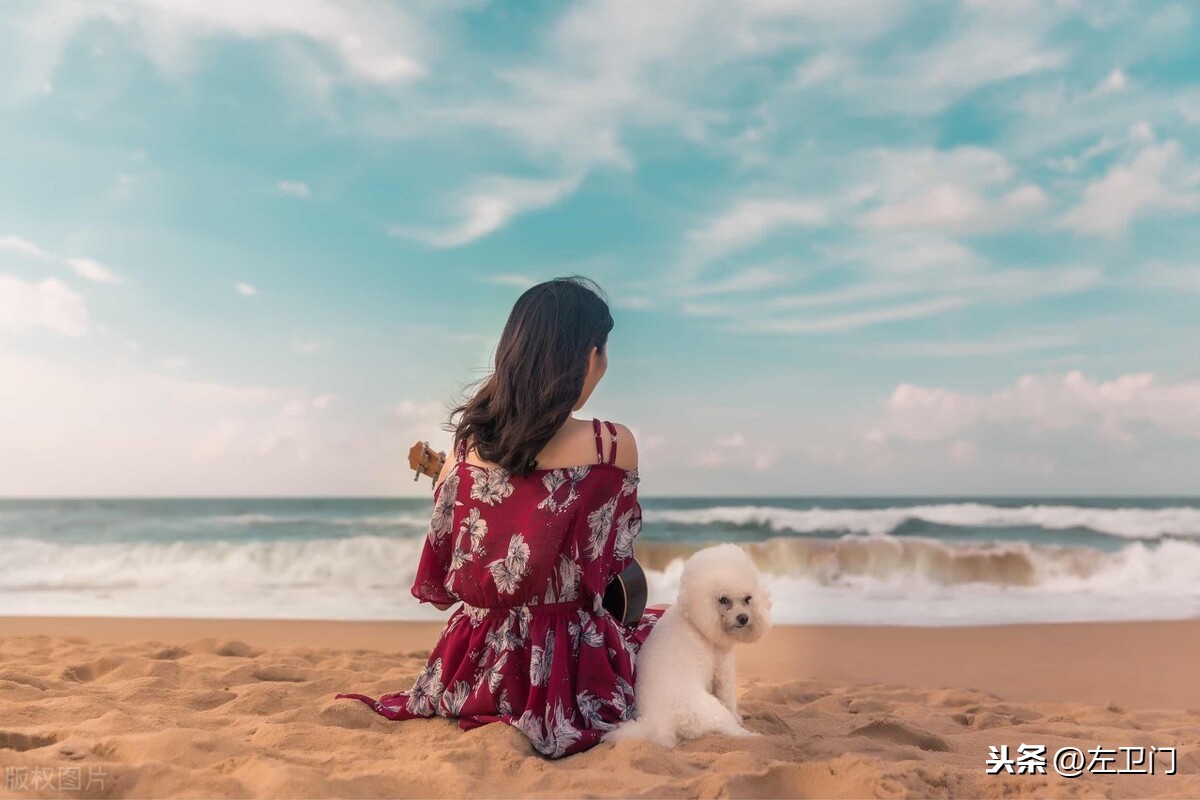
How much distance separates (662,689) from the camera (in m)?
2.79

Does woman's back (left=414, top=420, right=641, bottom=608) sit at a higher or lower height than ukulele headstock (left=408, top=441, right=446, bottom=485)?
lower

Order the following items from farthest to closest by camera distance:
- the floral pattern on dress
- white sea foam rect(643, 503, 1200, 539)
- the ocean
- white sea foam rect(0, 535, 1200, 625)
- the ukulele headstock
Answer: white sea foam rect(643, 503, 1200, 539) < the ocean < white sea foam rect(0, 535, 1200, 625) < the ukulele headstock < the floral pattern on dress

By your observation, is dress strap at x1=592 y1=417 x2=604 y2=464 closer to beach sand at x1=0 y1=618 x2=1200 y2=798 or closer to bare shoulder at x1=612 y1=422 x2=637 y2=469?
bare shoulder at x1=612 y1=422 x2=637 y2=469

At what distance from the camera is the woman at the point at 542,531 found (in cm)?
275

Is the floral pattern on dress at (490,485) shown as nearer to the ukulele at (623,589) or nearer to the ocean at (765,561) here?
the ukulele at (623,589)

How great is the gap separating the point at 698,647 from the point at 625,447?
707mm

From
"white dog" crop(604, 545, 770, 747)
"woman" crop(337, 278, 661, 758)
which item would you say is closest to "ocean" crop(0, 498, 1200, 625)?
"white dog" crop(604, 545, 770, 747)

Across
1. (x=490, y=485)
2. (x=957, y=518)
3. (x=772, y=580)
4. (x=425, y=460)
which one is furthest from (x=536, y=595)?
(x=957, y=518)

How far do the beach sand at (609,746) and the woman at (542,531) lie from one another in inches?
6.6

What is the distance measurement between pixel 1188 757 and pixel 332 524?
691 inches

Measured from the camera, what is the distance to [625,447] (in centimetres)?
289

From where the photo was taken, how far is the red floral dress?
2771 millimetres

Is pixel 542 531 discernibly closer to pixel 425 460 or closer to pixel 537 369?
pixel 537 369

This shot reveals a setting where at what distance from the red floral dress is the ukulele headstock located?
0.18m
